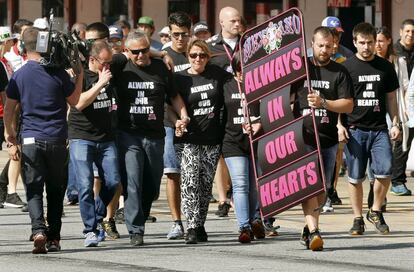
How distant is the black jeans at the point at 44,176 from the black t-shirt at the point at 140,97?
84 cm

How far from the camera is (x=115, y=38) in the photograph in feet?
57.2

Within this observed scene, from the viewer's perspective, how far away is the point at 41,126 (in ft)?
45.7

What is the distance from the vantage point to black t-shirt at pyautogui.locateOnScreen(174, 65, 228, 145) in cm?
1494

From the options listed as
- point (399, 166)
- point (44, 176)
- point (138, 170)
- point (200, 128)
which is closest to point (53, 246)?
point (44, 176)

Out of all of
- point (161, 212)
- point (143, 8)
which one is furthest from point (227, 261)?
point (143, 8)

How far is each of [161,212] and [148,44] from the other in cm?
338

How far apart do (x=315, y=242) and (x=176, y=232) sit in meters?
1.68

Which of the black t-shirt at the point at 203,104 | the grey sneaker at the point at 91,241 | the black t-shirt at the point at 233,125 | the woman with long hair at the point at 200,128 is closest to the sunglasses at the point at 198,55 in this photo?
the woman with long hair at the point at 200,128

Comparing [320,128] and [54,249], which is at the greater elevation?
[320,128]

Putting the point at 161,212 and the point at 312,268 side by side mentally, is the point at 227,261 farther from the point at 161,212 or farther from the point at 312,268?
the point at 161,212

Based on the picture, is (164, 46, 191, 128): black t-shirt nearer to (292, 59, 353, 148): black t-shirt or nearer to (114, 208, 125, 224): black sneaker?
(114, 208, 125, 224): black sneaker

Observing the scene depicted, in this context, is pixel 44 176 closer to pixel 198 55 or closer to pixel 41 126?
pixel 41 126

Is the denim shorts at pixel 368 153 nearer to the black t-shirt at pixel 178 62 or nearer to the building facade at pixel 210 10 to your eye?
the black t-shirt at pixel 178 62

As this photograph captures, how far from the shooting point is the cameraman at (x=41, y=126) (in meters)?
13.9
